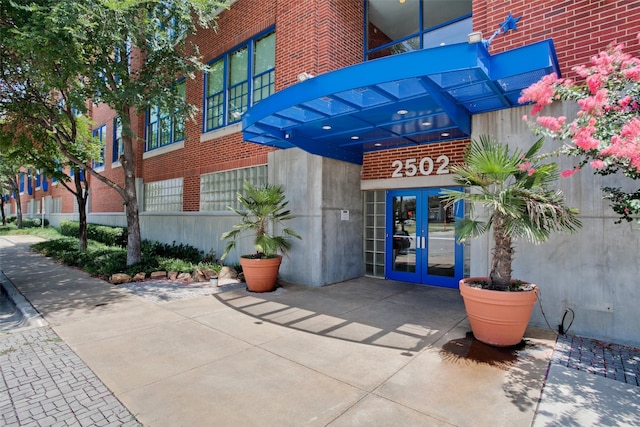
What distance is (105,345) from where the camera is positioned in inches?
175

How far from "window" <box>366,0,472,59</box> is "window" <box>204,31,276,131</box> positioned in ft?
9.54

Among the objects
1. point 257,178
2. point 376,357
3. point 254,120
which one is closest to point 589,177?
point 376,357

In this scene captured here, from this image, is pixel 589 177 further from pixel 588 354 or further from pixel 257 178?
pixel 257 178

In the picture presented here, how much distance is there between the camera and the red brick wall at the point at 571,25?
4684 mm

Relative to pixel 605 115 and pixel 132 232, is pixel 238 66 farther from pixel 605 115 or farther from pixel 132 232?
pixel 605 115

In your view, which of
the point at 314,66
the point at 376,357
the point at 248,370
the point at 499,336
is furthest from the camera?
the point at 314,66

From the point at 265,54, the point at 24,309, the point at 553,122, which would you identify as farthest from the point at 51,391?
the point at 265,54

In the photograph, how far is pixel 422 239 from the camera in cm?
797

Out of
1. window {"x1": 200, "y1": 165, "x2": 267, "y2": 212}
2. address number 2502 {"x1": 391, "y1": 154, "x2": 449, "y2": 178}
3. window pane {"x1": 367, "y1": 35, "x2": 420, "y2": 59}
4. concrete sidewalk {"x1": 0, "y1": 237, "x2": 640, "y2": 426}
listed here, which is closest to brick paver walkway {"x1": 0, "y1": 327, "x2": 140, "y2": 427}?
concrete sidewalk {"x1": 0, "y1": 237, "x2": 640, "y2": 426}

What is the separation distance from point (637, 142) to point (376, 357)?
3353 mm

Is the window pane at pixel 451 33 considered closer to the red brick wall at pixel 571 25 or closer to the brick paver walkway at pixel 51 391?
the red brick wall at pixel 571 25

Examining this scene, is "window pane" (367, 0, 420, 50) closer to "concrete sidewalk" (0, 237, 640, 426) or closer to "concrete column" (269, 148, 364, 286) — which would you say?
"concrete column" (269, 148, 364, 286)

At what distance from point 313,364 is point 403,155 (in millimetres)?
5665

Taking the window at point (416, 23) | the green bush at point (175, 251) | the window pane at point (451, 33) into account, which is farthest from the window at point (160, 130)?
the window pane at point (451, 33)
